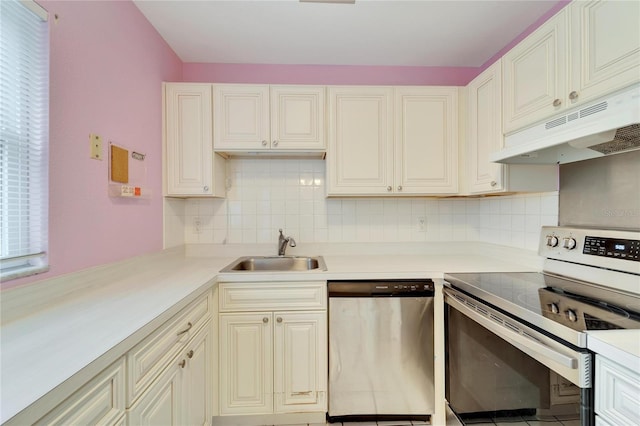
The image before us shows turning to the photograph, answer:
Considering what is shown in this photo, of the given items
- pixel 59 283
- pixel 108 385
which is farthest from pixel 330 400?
pixel 59 283

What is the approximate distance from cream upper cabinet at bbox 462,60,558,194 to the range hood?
3.5 inches

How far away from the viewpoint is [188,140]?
1.98 metres

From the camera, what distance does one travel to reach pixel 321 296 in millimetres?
1688

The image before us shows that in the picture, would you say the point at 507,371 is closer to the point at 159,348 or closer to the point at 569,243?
the point at 569,243

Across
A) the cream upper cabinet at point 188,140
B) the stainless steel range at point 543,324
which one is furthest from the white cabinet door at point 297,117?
the stainless steel range at point 543,324

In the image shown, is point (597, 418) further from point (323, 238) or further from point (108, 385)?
point (323, 238)

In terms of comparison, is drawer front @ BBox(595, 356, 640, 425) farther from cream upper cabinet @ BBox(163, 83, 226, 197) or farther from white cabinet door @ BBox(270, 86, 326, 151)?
cream upper cabinet @ BBox(163, 83, 226, 197)

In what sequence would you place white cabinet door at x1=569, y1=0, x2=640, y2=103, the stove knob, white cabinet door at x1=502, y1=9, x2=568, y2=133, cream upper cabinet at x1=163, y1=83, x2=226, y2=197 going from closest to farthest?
white cabinet door at x1=569, y1=0, x2=640, y2=103, white cabinet door at x1=502, y1=9, x2=568, y2=133, the stove knob, cream upper cabinet at x1=163, y1=83, x2=226, y2=197

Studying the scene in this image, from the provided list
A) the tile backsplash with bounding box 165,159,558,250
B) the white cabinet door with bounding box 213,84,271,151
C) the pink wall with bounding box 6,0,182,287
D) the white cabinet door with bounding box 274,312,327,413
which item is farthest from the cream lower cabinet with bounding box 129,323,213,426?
the white cabinet door with bounding box 213,84,271,151

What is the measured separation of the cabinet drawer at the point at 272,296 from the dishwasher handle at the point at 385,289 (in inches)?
3.7

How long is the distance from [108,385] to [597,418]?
4.72ft

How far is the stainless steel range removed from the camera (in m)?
0.93

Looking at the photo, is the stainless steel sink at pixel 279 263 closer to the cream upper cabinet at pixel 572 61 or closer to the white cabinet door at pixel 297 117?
the white cabinet door at pixel 297 117

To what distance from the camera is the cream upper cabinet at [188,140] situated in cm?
196
